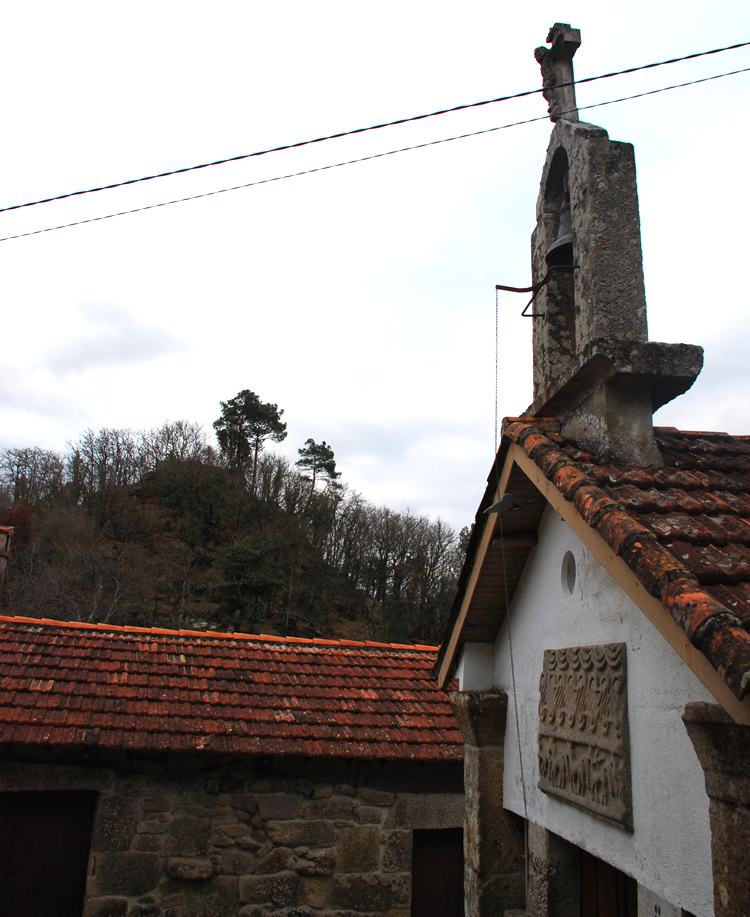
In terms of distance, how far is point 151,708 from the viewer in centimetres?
607

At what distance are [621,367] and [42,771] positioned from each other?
220 inches

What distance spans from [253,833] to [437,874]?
6.05ft

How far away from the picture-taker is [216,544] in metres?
28.4

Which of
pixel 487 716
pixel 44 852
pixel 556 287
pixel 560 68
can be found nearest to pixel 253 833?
pixel 44 852

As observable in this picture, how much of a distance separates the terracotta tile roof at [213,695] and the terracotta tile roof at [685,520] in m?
3.96

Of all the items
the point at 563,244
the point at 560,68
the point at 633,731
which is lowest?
the point at 633,731

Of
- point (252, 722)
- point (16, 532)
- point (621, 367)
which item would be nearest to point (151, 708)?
point (252, 722)

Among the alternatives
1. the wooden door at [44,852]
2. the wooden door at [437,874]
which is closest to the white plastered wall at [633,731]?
the wooden door at [437,874]

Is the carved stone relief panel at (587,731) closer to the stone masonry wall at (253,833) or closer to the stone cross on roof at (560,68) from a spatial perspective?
the stone cross on roof at (560,68)

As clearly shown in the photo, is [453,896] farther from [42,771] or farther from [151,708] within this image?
[42,771]

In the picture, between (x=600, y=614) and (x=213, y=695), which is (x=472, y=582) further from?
(x=213, y=695)

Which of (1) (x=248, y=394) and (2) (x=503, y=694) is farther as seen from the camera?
(1) (x=248, y=394)

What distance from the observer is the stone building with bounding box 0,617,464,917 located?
5668 mm

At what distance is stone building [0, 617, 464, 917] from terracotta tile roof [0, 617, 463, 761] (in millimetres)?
20
